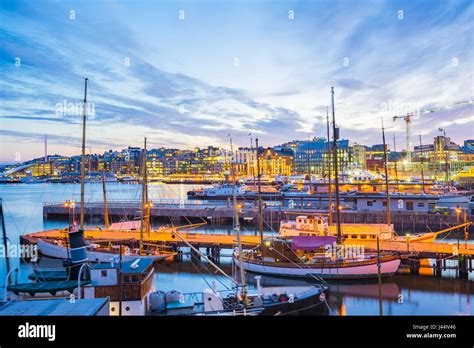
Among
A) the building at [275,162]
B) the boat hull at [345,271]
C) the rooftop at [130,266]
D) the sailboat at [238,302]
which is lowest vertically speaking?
the boat hull at [345,271]

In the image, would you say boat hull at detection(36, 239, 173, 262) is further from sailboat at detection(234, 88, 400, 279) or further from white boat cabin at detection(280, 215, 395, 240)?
white boat cabin at detection(280, 215, 395, 240)

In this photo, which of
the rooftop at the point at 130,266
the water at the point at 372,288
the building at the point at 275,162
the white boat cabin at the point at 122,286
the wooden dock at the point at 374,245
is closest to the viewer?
the white boat cabin at the point at 122,286

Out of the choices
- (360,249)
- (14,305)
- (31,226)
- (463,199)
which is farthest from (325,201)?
(14,305)

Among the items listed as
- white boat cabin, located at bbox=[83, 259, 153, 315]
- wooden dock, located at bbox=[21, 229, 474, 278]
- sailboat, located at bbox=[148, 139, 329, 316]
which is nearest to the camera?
sailboat, located at bbox=[148, 139, 329, 316]

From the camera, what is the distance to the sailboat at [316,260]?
13.9 m

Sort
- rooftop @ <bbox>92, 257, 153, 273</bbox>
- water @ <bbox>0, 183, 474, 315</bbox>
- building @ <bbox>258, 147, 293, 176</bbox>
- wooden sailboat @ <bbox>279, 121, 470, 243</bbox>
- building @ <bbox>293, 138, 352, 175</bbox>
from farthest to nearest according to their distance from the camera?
building @ <bbox>258, 147, 293, 176</bbox> → building @ <bbox>293, 138, 352, 175</bbox> → wooden sailboat @ <bbox>279, 121, 470, 243</bbox> → water @ <bbox>0, 183, 474, 315</bbox> → rooftop @ <bbox>92, 257, 153, 273</bbox>

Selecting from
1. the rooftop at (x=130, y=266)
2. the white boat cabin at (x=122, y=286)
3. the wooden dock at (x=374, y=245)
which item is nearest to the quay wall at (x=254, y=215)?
the wooden dock at (x=374, y=245)

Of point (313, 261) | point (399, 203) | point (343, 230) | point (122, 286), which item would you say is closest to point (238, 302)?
point (122, 286)

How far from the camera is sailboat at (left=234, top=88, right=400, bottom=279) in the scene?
13.9 metres

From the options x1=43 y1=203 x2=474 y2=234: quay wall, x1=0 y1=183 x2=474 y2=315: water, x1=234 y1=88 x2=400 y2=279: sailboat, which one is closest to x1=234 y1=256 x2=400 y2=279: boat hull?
x1=234 y1=88 x2=400 y2=279: sailboat

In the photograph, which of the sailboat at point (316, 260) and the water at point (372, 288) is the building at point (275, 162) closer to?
the water at point (372, 288)

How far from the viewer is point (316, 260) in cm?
1423
